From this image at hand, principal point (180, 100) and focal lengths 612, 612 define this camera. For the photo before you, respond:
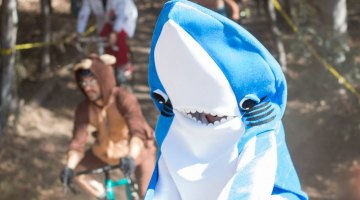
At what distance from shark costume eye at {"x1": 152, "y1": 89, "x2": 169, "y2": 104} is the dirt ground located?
359 cm

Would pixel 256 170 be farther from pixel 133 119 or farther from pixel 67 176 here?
pixel 67 176

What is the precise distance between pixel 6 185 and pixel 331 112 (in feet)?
11.5

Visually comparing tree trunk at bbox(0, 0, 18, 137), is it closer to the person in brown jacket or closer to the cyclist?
the cyclist

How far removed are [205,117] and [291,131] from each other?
4.45m

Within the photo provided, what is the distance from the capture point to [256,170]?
224cm

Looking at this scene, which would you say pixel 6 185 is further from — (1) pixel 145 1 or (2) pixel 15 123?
(1) pixel 145 1

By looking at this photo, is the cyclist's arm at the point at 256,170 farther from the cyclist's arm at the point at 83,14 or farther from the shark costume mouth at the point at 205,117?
the cyclist's arm at the point at 83,14

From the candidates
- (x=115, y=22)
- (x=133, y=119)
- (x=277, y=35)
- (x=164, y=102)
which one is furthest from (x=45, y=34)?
(x=164, y=102)

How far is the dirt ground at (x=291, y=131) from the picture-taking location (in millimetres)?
6066

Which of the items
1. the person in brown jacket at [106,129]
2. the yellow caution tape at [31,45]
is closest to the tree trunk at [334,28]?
→ the person in brown jacket at [106,129]

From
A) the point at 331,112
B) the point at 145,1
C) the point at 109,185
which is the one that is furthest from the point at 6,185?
the point at 145,1

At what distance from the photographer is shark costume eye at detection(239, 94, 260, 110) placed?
90.0 inches

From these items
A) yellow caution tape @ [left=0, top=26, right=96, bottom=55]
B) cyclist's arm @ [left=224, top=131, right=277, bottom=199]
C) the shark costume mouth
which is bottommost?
yellow caution tape @ [left=0, top=26, right=96, bottom=55]

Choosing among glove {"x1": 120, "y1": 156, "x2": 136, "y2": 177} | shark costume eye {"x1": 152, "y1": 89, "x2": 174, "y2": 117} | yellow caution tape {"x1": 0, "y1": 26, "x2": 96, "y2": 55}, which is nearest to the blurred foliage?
yellow caution tape {"x1": 0, "y1": 26, "x2": 96, "y2": 55}
